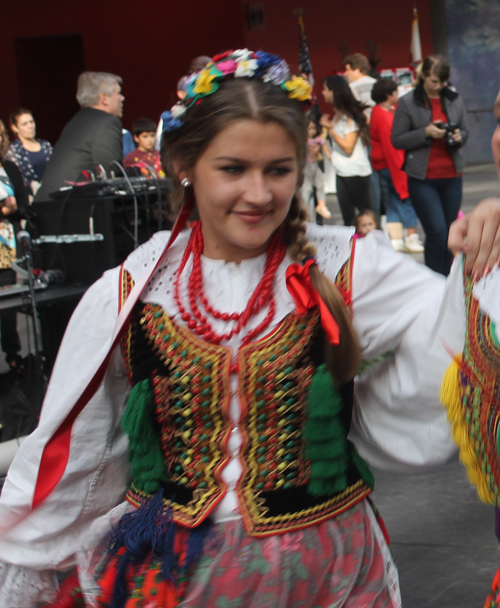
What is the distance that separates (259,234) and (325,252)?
0.17 metres

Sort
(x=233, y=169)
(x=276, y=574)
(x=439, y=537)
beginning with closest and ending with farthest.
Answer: (x=276, y=574)
(x=233, y=169)
(x=439, y=537)

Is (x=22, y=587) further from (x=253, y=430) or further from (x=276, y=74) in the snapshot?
(x=276, y=74)

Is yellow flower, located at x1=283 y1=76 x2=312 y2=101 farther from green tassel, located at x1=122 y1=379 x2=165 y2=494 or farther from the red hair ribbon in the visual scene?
green tassel, located at x1=122 y1=379 x2=165 y2=494

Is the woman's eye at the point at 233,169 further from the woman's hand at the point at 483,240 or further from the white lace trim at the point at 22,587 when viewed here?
the white lace trim at the point at 22,587

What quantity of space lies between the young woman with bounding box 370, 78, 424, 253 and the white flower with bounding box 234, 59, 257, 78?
18.3 feet

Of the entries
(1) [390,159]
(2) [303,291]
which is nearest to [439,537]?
(2) [303,291]

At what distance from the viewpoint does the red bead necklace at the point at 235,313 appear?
5.44ft

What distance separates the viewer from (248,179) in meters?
1.59

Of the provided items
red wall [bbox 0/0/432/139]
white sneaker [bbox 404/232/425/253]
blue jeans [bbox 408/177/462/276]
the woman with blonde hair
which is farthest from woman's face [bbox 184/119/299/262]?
red wall [bbox 0/0/432/139]

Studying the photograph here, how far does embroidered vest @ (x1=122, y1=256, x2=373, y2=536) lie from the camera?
1578 mm

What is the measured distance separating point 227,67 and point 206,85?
6 centimetres

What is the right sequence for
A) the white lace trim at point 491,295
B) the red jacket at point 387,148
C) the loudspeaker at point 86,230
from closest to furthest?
the white lace trim at point 491,295 → the loudspeaker at point 86,230 → the red jacket at point 387,148

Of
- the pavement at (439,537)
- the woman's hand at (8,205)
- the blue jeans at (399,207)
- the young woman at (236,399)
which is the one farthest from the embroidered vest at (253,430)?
the blue jeans at (399,207)

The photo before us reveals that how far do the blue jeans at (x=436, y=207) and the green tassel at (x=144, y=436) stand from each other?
457 centimetres
